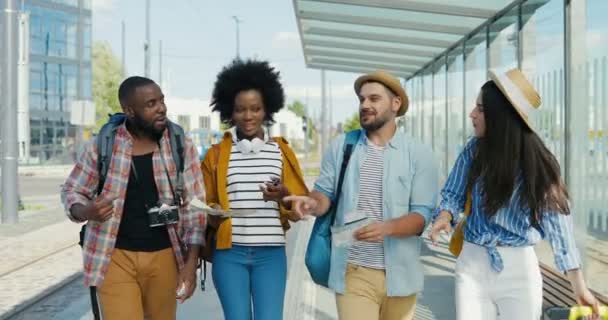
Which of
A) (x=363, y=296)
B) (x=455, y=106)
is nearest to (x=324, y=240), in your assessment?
(x=363, y=296)

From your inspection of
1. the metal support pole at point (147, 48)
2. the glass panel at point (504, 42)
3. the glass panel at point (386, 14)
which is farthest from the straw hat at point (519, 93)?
the metal support pole at point (147, 48)

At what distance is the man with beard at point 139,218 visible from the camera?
3.55 metres

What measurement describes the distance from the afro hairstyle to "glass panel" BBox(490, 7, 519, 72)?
402 centimetres

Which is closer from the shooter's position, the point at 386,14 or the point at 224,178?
the point at 224,178

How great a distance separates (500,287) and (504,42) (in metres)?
5.47

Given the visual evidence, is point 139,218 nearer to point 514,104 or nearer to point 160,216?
point 160,216

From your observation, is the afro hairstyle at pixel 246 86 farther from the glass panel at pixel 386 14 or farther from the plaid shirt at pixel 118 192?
the glass panel at pixel 386 14

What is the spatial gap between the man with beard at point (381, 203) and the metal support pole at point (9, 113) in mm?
11229

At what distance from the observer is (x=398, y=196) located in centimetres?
351

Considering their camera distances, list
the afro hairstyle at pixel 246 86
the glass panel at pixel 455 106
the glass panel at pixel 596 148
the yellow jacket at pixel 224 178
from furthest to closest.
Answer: the glass panel at pixel 455 106
the glass panel at pixel 596 148
the afro hairstyle at pixel 246 86
the yellow jacket at pixel 224 178

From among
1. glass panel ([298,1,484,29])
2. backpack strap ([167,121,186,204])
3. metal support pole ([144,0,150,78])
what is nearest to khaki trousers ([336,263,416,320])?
backpack strap ([167,121,186,204])

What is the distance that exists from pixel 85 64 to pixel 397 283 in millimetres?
46906

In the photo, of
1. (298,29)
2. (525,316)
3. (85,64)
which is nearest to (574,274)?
(525,316)

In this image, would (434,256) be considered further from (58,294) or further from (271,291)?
(271,291)
